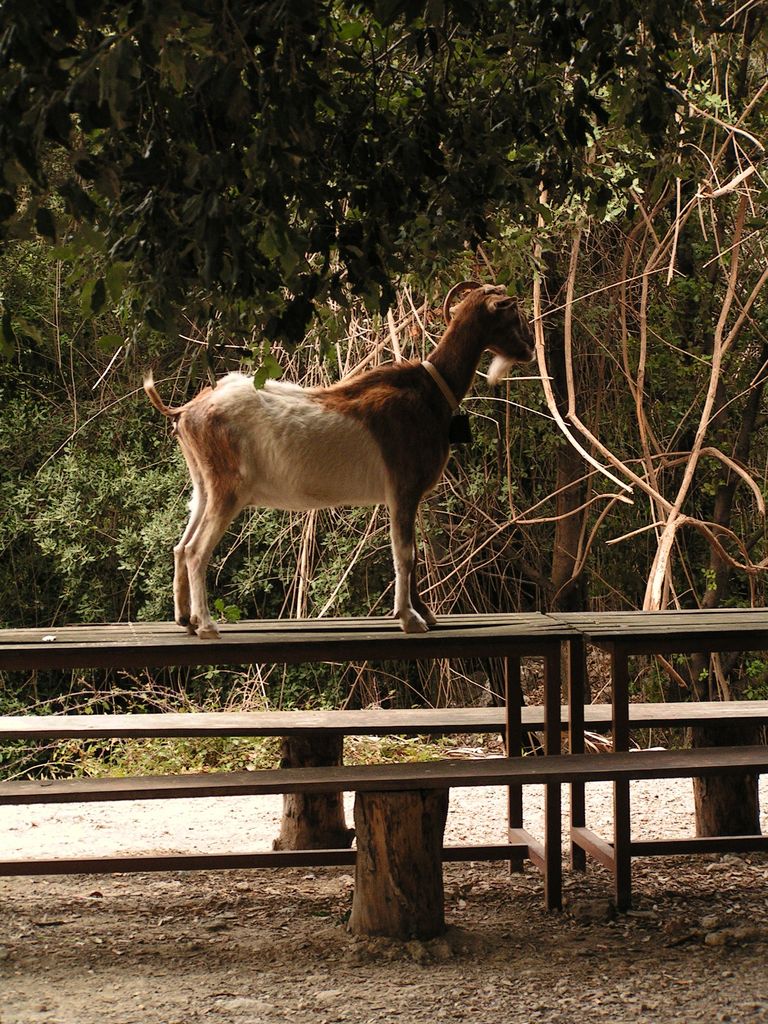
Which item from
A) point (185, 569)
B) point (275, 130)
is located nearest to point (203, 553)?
point (185, 569)

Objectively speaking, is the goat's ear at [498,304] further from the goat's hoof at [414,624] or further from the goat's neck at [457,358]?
the goat's hoof at [414,624]

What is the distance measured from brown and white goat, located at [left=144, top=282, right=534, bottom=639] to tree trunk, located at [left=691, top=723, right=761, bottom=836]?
163cm

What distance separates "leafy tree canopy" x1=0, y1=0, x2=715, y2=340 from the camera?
2074 millimetres

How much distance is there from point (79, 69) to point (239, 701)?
22.3 ft

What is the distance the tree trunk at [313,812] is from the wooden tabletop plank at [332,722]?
5.1 inches

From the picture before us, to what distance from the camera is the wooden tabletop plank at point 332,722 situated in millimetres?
4711

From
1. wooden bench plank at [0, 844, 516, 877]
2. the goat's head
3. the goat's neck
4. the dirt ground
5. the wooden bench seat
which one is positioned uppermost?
the goat's head

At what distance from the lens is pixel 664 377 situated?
8.34m

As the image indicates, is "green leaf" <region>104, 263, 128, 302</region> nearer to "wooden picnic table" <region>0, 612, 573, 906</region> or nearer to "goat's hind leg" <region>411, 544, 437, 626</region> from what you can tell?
"wooden picnic table" <region>0, 612, 573, 906</region>

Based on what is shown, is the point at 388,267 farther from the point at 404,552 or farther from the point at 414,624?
the point at 414,624

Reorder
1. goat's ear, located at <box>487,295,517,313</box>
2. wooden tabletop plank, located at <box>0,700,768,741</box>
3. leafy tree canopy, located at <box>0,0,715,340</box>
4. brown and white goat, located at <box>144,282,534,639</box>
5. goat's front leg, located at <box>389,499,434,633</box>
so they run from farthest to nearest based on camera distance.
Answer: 1. wooden tabletop plank, located at <box>0,700,768,741</box>
2. goat's ear, located at <box>487,295,517,313</box>
3. goat's front leg, located at <box>389,499,434,633</box>
4. brown and white goat, located at <box>144,282,534,639</box>
5. leafy tree canopy, located at <box>0,0,715,340</box>

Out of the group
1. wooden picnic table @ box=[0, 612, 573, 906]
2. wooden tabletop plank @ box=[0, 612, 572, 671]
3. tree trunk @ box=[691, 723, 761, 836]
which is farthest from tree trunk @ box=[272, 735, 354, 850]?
tree trunk @ box=[691, 723, 761, 836]

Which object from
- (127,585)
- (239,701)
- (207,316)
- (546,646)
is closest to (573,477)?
(239,701)

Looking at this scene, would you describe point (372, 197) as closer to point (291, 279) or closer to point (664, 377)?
point (291, 279)
